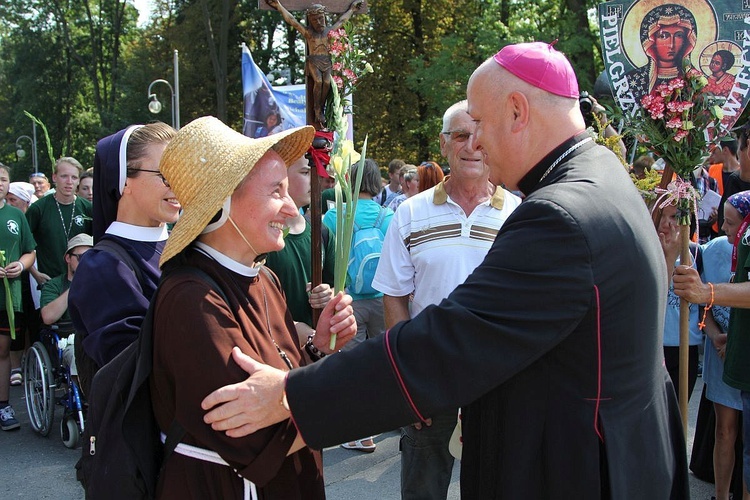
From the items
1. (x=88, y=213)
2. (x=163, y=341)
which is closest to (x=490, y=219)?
(x=163, y=341)

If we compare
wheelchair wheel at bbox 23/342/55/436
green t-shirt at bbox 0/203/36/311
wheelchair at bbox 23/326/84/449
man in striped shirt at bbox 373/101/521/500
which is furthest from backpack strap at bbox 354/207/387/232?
green t-shirt at bbox 0/203/36/311

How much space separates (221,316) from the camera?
2.08m

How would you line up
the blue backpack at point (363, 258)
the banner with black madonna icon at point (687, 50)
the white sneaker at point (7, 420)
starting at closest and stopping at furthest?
the banner with black madonna icon at point (687, 50), the blue backpack at point (363, 258), the white sneaker at point (7, 420)

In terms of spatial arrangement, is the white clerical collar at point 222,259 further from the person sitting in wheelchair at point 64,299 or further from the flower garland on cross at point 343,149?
Result: the person sitting in wheelchair at point 64,299

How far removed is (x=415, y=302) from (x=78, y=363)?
173 cm

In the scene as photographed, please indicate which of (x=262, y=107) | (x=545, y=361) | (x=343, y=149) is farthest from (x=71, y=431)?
(x=545, y=361)

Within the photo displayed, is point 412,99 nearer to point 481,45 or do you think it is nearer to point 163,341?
point 481,45

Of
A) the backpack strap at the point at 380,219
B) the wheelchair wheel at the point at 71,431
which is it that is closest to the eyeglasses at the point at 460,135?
the backpack strap at the point at 380,219

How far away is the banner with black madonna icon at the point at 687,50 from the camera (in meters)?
3.80

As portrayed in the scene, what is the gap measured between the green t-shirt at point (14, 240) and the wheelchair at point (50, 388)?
2.02ft

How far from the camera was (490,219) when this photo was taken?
3.87 metres

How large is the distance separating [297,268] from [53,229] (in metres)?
4.09

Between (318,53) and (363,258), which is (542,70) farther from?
(363,258)

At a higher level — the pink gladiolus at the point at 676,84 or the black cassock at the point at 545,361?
the pink gladiolus at the point at 676,84
